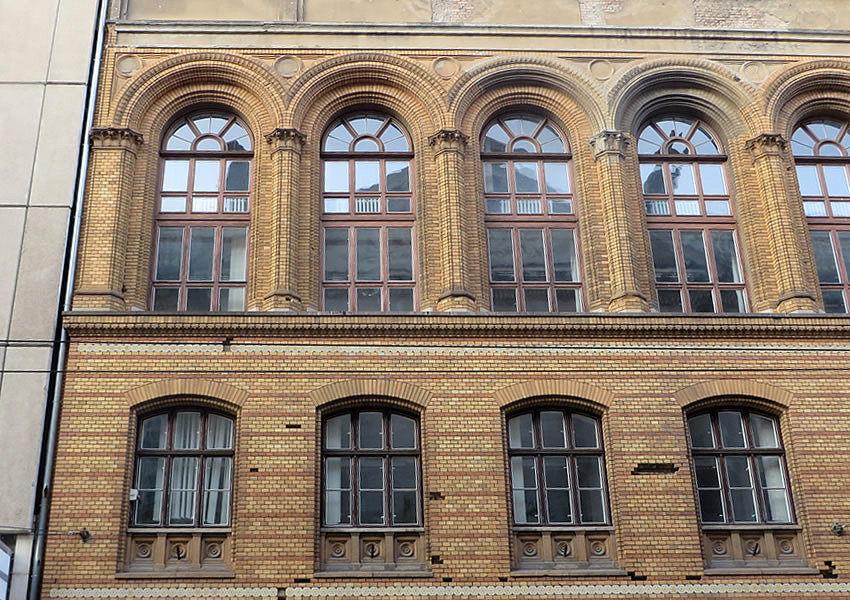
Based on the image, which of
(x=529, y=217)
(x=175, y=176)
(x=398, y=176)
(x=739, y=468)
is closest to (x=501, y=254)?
(x=529, y=217)

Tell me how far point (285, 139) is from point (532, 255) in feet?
16.9

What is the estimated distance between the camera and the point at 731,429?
17.3 meters

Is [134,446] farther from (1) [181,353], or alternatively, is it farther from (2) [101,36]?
(2) [101,36]

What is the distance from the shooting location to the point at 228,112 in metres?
19.8

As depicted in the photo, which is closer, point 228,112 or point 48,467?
point 48,467

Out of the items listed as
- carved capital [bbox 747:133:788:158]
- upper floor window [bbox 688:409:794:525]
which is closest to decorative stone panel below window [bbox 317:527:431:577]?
upper floor window [bbox 688:409:794:525]

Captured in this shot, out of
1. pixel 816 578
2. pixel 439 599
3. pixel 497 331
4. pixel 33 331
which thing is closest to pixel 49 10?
pixel 33 331

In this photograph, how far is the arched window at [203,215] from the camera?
1805 centimetres

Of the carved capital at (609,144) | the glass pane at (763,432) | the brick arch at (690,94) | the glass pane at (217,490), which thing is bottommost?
the glass pane at (217,490)

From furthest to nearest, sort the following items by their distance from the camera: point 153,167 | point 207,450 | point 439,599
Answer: point 153,167 < point 207,450 < point 439,599

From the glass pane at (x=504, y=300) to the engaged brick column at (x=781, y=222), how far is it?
479cm

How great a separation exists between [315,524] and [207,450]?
2.24m

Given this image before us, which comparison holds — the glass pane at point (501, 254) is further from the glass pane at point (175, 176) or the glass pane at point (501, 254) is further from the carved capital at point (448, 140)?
the glass pane at point (175, 176)

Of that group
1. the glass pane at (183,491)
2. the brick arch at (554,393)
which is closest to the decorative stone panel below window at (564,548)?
the brick arch at (554,393)
